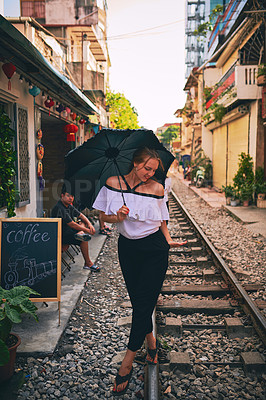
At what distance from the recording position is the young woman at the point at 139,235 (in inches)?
118

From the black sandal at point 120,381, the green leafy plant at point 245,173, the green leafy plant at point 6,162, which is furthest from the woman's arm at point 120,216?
the green leafy plant at point 245,173

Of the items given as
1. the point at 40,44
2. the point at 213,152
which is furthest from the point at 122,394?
the point at 213,152

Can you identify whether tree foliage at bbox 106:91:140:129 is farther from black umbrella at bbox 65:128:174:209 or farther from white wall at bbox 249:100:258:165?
black umbrella at bbox 65:128:174:209

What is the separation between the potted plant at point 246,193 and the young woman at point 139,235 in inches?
463

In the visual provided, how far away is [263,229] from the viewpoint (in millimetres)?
9984

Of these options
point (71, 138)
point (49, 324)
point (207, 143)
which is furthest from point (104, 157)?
point (207, 143)

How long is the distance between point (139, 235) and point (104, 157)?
32.5 inches

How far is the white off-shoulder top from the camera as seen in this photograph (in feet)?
9.77

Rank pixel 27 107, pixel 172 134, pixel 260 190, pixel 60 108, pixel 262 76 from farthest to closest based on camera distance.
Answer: pixel 172 134, pixel 260 190, pixel 262 76, pixel 60 108, pixel 27 107

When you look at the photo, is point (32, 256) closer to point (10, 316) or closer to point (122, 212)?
point (10, 316)

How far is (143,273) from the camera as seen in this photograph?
303 cm

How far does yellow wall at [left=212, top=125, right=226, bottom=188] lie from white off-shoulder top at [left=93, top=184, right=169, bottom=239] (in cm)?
1870

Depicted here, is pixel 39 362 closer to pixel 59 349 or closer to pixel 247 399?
pixel 59 349

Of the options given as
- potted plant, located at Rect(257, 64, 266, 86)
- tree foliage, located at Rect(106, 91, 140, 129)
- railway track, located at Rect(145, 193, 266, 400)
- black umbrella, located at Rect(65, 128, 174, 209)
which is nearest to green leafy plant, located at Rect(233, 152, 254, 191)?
potted plant, located at Rect(257, 64, 266, 86)
